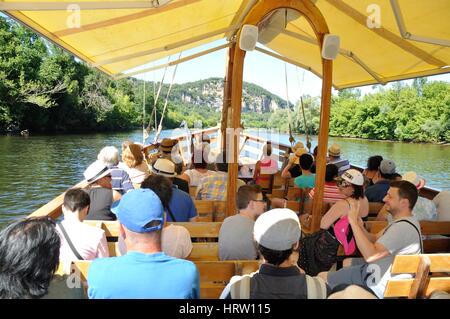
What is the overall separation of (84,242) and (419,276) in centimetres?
192

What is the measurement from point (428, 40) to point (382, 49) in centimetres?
167

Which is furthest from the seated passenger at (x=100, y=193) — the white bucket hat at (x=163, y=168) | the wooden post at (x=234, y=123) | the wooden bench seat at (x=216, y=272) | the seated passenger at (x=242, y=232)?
the wooden bench seat at (x=216, y=272)

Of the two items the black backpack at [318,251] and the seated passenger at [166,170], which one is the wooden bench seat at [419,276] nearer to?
the black backpack at [318,251]

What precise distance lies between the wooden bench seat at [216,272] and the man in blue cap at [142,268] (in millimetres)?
564

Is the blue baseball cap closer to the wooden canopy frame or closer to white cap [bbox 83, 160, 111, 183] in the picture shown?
the wooden canopy frame

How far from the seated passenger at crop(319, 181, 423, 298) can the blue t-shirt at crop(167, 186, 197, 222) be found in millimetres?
1215

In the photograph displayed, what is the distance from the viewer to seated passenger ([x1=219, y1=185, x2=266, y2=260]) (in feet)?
8.52

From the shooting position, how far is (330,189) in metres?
3.77

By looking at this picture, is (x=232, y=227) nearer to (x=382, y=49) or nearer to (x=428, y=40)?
(x=428, y=40)

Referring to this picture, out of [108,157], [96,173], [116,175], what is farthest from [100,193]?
[108,157]

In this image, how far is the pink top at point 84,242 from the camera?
230cm

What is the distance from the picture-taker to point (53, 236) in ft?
5.24

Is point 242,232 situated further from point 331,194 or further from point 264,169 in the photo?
point 264,169

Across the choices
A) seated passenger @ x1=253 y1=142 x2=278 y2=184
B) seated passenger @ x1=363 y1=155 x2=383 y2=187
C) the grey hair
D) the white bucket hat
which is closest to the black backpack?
the white bucket hat
